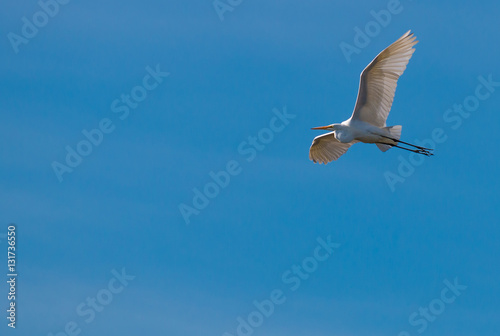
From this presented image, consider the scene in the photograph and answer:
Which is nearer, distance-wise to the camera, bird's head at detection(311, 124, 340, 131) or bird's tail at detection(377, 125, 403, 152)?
bird's tail at detection(377, 125, 403, 152)

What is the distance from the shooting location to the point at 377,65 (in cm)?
2875

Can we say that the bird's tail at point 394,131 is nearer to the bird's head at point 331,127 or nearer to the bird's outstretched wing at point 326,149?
the bird's head at point 331,127

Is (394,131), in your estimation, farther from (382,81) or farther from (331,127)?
(331,127)

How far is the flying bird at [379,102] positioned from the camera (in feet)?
93.3

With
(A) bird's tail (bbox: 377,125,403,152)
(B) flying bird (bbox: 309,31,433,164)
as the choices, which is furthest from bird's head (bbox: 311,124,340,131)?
(A) bird's tail (bbox: 377,125,403,152)

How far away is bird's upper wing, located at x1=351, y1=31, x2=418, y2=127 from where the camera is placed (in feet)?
92.9

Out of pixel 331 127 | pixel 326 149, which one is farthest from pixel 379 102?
pixel 326 149

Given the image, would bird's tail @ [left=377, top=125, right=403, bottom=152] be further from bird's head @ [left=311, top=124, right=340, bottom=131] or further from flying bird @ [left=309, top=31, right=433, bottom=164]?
bird's head @ [left=311, top=124, right=340, bottom=131]

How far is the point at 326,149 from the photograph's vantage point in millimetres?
33750

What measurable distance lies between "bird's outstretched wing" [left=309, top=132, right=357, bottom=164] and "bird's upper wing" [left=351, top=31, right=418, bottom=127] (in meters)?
2.98

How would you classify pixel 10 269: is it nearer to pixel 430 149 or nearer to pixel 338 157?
pixel 338 157

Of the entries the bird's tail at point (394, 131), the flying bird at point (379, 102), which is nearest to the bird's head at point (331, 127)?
the flying bird at point (379, 102)

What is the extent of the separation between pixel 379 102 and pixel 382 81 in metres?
0.96

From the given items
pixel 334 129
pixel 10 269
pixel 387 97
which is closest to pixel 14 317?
pixel 10 269
